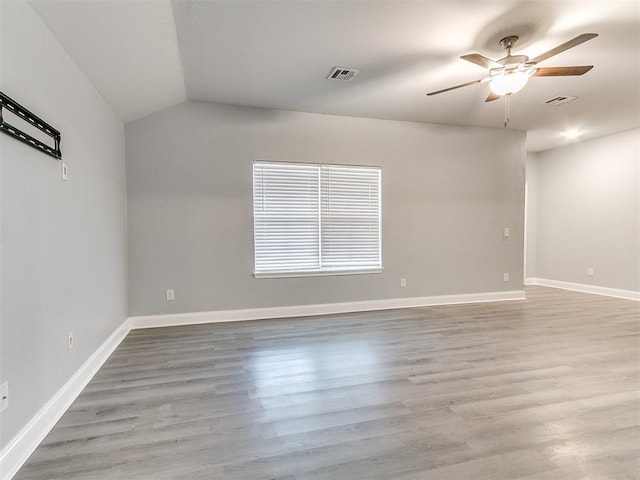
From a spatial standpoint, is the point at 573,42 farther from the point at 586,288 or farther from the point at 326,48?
the point at 586,288

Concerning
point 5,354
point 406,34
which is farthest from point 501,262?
point 5,354

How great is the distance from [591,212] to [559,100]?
298 centimetres

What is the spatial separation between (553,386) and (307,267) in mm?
2851

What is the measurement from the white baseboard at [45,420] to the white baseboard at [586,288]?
727 centimetres

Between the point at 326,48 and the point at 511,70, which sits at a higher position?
the point at 326,48

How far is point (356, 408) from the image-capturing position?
6.94 feet

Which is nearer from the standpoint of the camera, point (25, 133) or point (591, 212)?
point (25, 133)

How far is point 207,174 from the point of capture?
13.3 ft

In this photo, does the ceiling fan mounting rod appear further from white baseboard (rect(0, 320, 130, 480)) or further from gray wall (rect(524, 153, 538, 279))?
gray wall (rect(524, 153, 538, 279))

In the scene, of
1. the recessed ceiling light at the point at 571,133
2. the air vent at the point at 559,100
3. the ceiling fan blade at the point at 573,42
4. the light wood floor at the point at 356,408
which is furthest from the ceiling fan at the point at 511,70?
the recessed ceiling light at the point at 571,133

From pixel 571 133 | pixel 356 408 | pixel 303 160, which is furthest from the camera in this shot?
pixel 571 133

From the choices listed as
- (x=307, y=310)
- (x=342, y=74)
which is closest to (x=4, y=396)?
(x=307, y=310)

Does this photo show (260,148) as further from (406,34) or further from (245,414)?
(245,414)

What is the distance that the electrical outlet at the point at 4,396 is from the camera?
4.89ft
